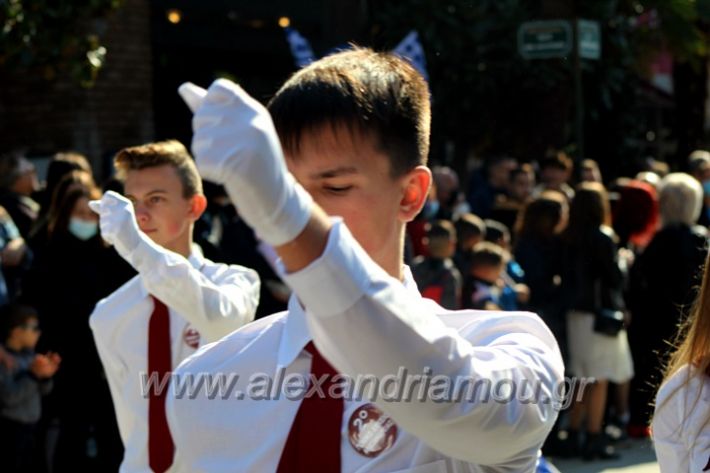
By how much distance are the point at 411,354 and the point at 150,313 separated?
3.00 metres

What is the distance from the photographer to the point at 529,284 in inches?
360

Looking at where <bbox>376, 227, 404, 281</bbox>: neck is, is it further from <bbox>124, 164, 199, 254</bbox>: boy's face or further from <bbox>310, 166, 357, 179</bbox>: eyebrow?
<bbox>124, 164, 199, 254</bbox>: boy's face

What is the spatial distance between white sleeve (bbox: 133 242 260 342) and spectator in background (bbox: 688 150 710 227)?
7.67 m

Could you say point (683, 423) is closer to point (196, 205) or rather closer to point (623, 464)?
point (196, 205)

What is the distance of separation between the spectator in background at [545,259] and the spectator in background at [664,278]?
74 centimetres

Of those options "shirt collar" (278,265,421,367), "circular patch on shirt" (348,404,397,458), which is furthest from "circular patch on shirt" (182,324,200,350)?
"circular patch on shirt" (348,404,397,458)

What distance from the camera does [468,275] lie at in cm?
877

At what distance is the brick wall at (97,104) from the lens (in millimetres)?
11141

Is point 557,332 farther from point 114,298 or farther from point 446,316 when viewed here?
point 446,316

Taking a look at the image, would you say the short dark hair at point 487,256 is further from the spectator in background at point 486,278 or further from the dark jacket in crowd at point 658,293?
the dark jacket in crowd at point 658,293

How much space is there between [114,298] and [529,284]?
4.94m

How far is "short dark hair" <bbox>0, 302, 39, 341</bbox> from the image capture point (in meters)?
7.10

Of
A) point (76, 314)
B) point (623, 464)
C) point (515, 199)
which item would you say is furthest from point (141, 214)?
point (515, 199)

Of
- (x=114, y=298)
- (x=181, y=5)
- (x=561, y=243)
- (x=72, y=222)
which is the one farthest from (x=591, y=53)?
(x=114, y=298)
